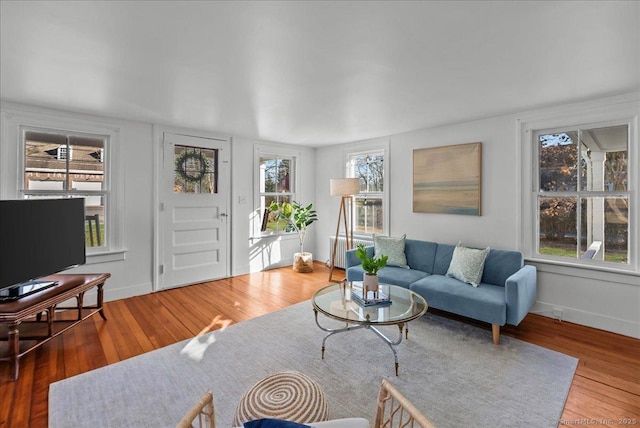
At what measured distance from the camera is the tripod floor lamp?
15.4ft

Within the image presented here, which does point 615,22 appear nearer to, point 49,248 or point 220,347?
point 220,347

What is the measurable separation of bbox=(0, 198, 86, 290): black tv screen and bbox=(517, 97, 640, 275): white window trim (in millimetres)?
4785

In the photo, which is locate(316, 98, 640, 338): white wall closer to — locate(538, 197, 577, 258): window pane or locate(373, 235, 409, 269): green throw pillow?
locate(538, 197, 577, 258): window pane

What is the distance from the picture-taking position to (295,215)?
556cm

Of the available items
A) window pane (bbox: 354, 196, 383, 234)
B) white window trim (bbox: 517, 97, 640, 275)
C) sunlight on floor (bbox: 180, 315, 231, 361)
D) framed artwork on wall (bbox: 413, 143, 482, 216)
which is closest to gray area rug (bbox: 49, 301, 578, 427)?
sunlight on floor (bbox: 180, 315, 231, 361)

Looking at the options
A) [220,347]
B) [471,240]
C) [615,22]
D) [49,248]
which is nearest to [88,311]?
[49,248]

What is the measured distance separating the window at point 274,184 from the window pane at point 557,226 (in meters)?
3.90

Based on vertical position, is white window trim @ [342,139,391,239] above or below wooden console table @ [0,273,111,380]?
above

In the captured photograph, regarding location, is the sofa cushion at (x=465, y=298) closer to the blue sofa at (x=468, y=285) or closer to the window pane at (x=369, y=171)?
the blue sofa at (x=468, y=285)

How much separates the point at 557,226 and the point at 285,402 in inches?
137

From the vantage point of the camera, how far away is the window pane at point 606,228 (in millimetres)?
3004

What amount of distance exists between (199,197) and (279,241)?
168 centimetres

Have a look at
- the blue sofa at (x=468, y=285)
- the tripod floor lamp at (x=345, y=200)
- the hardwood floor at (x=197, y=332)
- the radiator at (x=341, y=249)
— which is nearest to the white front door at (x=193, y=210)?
the hardwood floor at (x=197, y=332)

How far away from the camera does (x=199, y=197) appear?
15.1ft
